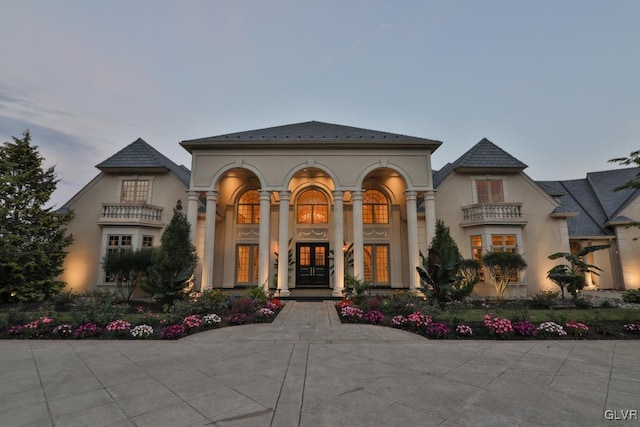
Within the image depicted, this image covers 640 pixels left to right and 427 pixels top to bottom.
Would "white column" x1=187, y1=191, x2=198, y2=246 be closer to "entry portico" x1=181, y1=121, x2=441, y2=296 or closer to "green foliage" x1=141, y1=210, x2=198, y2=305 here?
"entry portico" x1=181, y1=121, x2=441, y2=296

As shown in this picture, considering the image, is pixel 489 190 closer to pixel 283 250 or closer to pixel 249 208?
pixel 283 250

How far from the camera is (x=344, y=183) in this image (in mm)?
14812

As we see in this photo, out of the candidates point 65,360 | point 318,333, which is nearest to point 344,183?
point 318,333

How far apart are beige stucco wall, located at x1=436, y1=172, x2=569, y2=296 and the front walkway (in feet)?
29.2

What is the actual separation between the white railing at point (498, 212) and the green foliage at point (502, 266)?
6.50 feet

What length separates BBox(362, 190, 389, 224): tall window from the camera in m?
18.1

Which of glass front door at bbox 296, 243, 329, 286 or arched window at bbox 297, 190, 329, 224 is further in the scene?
arched window at bbox 297, 190, 329, 224

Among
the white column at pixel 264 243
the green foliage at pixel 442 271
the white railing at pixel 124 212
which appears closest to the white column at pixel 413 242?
the green foliage at pixel 442 271

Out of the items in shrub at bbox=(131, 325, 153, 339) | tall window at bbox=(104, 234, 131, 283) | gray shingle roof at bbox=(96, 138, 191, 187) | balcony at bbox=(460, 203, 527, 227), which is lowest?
shrub at bbox=(131, 325, 153, 339)

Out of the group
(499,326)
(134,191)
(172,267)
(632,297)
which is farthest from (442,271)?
(134,191)

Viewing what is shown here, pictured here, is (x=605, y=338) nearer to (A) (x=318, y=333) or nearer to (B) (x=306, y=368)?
(A) (x=318, y=333)

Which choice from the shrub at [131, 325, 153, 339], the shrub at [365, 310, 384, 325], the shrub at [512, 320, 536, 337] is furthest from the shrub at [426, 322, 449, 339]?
the shrub at [131, 325, 153, 339]

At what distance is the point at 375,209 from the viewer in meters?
18.2

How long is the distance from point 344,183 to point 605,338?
432 inches
